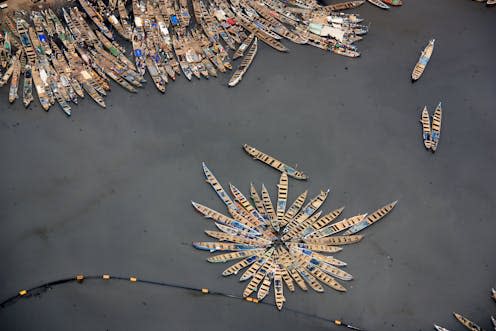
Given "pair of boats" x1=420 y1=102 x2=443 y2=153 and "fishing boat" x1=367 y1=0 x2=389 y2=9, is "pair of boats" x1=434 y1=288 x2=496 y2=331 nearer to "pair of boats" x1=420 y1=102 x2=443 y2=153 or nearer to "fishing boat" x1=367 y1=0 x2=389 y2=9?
"pair of boats" x1=420 y1=102 x2=443 y2=153

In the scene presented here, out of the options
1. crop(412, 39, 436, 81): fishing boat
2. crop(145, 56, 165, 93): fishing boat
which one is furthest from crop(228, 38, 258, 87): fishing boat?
crop(412, 39, 436, 81): fishing boat

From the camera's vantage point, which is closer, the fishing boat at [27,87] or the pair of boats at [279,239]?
the pair of boats at [279,239]

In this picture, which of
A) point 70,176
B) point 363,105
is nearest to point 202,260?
point 70,176

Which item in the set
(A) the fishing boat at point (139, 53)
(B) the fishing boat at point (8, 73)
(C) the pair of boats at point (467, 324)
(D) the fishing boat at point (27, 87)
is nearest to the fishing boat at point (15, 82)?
(B) the fishing boat at point (8, 73)

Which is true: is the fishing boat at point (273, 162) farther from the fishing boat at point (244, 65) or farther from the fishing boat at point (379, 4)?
the fishing boat at point (379, 4)

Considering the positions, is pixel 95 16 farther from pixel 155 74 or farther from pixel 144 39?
pixel 155 74

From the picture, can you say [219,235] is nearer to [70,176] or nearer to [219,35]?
[70,176]

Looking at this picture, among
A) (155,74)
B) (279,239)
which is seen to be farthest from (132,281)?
(155,74)
